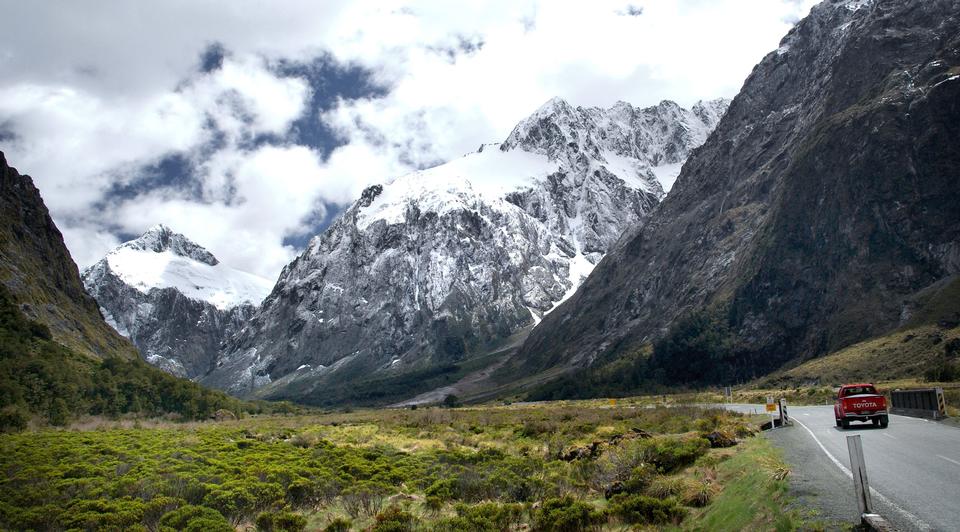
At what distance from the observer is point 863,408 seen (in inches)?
1123

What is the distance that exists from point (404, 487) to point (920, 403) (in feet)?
96.0

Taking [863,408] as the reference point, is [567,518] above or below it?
below

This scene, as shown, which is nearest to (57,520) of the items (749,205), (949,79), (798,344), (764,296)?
(798,344)

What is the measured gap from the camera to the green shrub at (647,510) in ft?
55.0

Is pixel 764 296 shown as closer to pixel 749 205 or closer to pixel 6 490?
pixel 749 205

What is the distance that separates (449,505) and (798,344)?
116536 mm

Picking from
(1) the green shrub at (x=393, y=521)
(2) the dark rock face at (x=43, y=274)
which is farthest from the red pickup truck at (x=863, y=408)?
(2) the dark rock face at (x=43, y=274)

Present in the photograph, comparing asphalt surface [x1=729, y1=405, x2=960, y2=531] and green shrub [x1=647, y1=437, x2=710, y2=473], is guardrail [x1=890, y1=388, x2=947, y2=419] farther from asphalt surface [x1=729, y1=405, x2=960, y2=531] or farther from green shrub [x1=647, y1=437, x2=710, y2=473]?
green shrub [x1=647, y1=437, x2=710, y2=473]

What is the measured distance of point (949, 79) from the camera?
4683 inches

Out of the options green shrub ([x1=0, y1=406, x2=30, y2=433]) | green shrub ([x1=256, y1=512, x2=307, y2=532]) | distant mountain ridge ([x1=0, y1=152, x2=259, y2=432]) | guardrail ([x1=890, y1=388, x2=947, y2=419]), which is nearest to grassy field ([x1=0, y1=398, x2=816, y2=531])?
green shrub ([x1=256, y1=512, x2=307, y2=532])

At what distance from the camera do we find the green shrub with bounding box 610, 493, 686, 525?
55.0ft

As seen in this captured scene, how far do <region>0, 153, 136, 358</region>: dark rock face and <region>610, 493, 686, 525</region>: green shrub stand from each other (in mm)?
112449

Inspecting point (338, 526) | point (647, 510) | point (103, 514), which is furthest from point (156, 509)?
point (647, 510)

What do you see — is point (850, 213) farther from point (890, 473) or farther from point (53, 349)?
point (53, 349)
